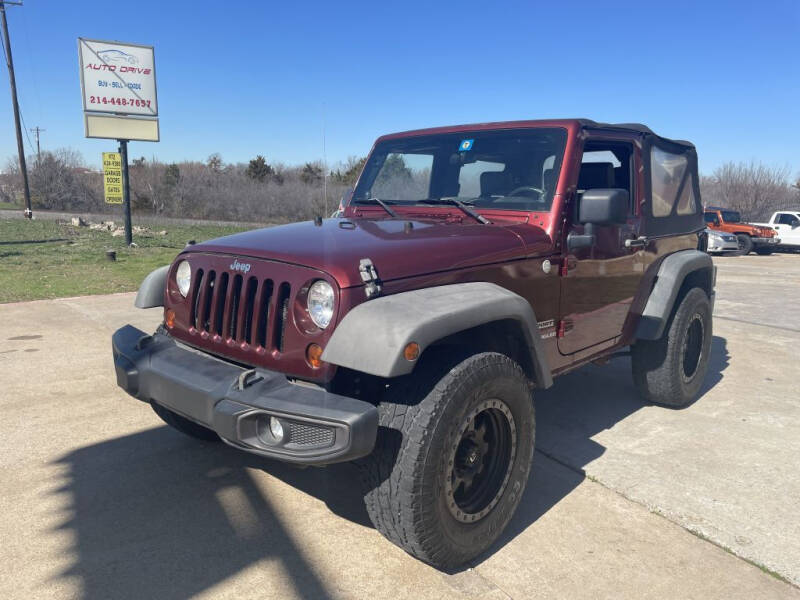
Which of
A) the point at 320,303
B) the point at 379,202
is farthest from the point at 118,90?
the point at 320,303

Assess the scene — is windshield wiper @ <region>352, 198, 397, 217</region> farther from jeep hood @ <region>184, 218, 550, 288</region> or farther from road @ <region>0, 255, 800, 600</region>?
road @ <region>0, 255, 800, 600</region>

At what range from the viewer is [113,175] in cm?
1548

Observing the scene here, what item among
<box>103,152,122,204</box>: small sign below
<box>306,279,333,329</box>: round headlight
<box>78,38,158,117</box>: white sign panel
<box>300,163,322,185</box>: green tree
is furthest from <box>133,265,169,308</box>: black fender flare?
<box>300,163,322,185</box>: green tree

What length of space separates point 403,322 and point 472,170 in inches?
68.5

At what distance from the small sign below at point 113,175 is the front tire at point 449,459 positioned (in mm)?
15031

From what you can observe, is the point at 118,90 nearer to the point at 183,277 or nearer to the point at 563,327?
the point at 183,277

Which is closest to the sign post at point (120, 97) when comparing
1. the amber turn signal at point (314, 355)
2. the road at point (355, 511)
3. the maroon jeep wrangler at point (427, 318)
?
the road at point (355, 511)

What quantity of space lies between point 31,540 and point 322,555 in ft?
4.17

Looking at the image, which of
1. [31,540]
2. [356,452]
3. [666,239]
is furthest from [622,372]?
[31,540]

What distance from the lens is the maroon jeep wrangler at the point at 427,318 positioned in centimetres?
227

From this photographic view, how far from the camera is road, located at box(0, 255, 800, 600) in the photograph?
2.42 m

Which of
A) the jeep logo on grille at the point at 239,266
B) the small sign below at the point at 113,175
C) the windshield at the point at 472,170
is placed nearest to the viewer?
the jeep logo on grille at the point at 239,266

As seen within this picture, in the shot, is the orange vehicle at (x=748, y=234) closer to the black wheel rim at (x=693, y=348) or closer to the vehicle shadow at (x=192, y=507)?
the black wheel rim at (x=693, y=348)

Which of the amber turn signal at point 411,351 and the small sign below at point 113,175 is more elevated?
the small sign below at point 113,175
